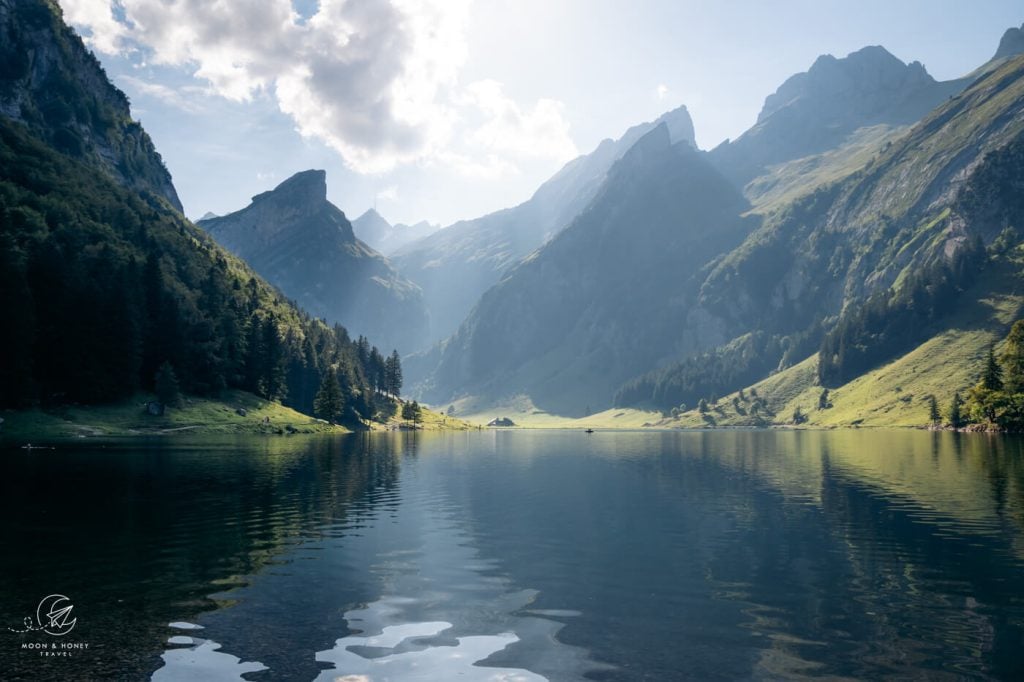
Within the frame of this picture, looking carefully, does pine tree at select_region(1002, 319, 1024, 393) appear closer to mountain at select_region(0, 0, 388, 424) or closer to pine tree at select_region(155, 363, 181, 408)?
mountain at select_region(0, 0, 388, 424)

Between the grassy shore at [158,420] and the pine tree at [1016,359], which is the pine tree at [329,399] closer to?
the grassy shore at [158,420]

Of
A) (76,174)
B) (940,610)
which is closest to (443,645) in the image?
(940,610)

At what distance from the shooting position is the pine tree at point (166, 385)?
128625 millimetres

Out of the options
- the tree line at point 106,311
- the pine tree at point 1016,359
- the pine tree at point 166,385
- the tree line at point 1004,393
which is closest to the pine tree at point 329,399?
the tree line at point 106,311

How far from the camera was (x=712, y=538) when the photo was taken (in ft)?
126

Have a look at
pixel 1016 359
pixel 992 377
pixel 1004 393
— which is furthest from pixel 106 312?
pixel 992 377

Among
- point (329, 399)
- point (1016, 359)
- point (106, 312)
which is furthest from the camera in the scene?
point (329, 399)

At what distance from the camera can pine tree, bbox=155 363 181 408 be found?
422ft

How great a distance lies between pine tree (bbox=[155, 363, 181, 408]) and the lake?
71.8 meters

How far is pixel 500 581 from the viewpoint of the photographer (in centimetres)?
2884

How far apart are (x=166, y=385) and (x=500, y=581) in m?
122

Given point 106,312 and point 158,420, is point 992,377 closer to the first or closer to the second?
point 158,420

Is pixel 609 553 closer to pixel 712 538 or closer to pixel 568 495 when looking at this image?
pixel 712 538

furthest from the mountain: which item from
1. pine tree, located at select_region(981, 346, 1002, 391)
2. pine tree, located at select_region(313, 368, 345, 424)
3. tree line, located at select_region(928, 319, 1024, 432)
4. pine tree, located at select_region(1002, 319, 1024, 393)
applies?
pine tree, located at select_region(1002, 319, 1024, 393)
